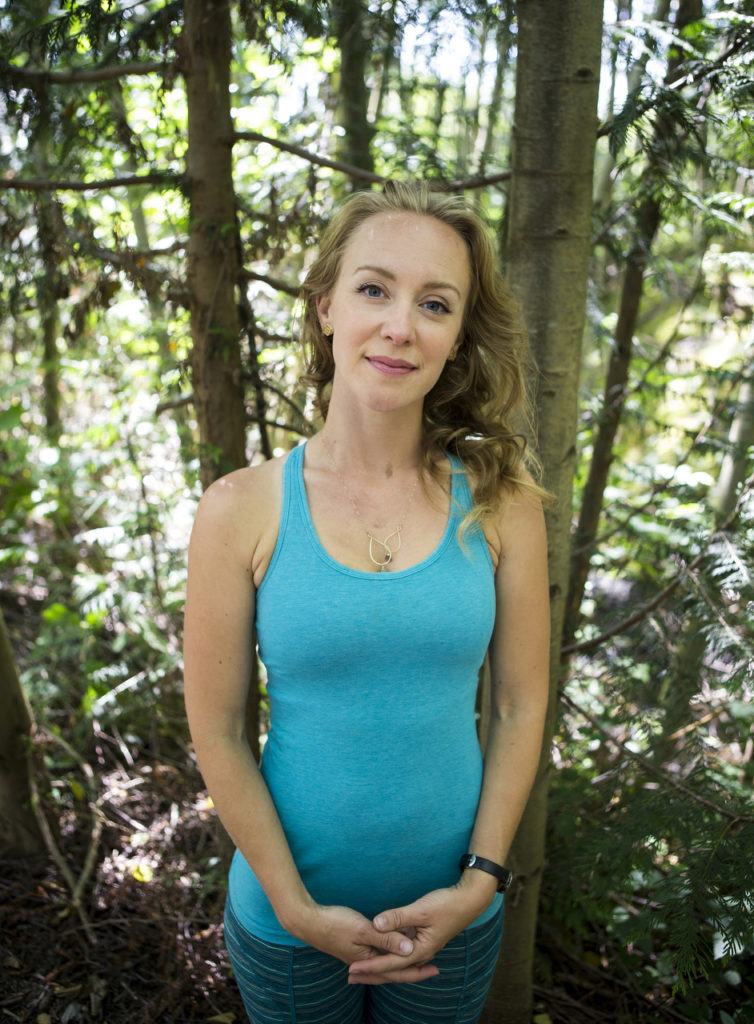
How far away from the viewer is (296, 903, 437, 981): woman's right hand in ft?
5.15

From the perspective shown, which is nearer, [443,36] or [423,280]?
[423,280]

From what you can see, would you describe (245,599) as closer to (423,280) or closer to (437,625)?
(437,625)

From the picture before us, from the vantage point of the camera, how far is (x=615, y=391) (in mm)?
3219

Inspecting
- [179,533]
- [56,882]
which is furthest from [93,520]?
[56,882]

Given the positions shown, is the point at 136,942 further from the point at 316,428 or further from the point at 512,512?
the point at 512,512

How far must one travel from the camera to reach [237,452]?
2518mm

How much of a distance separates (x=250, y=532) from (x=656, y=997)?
217 centimetres

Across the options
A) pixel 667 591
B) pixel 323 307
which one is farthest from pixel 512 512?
pixel 667 591

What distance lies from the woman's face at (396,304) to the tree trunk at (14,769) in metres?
1.84

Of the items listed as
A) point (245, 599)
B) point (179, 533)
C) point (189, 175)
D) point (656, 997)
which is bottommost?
point (656, 997)

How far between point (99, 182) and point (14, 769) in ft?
6.55

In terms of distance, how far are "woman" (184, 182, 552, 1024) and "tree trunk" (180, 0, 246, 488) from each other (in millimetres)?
674

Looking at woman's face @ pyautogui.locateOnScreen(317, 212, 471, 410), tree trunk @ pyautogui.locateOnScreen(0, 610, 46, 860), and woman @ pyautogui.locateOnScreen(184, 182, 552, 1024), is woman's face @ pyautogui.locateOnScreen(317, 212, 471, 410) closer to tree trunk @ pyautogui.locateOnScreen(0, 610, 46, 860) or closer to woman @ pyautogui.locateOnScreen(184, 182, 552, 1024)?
woman @ pyautogui.locateOnScreen(184, 182, 552, 1024)

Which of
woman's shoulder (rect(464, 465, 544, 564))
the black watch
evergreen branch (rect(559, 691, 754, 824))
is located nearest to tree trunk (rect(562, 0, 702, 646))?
evergreen branch (rect(559, 691, 754, 824))
